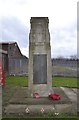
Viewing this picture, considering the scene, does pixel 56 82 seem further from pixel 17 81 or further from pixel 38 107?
pixel 38 107

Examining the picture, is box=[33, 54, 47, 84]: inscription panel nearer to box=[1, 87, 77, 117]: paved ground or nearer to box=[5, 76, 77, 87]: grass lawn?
box=[1, 87, 77, 117]: paved ground

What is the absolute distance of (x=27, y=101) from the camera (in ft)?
36.2

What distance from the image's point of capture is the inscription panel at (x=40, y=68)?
12.3 metres

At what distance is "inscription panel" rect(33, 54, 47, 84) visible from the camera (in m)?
12.3

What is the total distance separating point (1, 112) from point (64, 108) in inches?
89.2

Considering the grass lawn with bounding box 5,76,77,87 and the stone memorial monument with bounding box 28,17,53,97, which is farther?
the grass lawn with bounding box 5,76,77,87

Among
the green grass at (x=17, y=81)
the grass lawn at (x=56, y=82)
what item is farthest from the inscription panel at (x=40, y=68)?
the green grass at (x=17, y=81)

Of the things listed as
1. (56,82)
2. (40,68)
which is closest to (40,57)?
(40,68)

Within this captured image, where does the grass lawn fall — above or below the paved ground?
above

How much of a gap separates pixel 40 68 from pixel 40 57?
1.62 ft

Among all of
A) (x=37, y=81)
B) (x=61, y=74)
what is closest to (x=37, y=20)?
(x=37, y=81)

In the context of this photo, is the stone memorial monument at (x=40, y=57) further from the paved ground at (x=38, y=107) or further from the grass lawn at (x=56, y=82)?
the grass lawn at (x=56, y=82)

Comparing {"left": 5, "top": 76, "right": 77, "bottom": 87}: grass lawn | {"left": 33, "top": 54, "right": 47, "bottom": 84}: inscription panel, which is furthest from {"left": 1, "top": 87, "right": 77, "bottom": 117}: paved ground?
{"left": 5, "top": 76, "right": 77, "bottom": 87}: grass lawn

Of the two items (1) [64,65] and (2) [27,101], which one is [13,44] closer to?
(1) [64,65]
